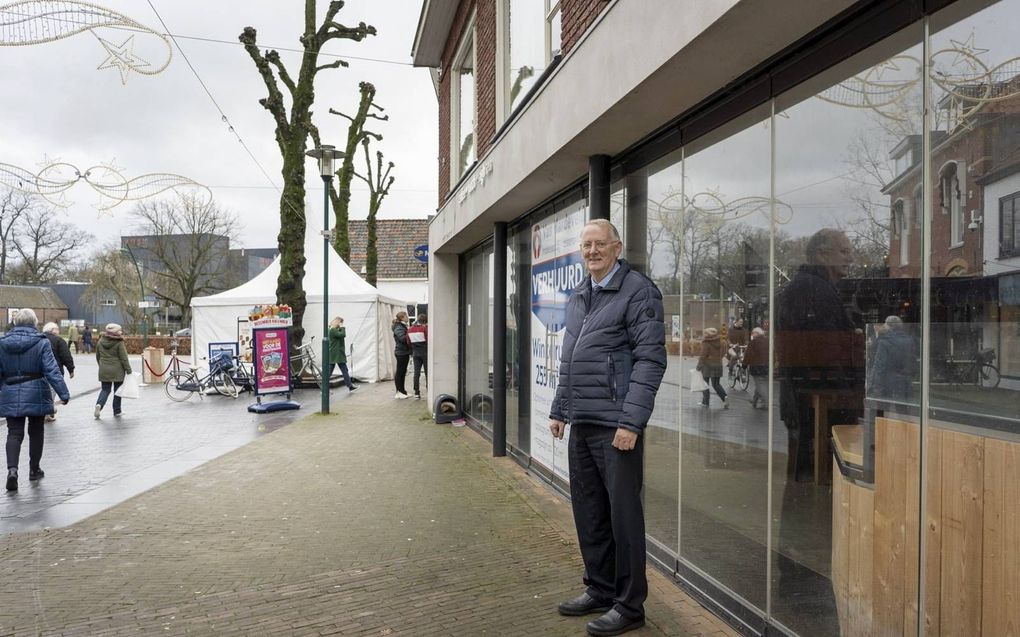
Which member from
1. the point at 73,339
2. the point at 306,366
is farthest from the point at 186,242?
the point at 306,366

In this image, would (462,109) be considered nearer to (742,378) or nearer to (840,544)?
(742,378)

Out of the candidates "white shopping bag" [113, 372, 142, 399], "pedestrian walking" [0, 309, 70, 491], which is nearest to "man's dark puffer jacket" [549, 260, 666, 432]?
"pedestrian walking" [0, 309, 70, 491]

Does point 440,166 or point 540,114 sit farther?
point 440,166

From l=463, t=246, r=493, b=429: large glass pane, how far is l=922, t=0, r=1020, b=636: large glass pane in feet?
25.3

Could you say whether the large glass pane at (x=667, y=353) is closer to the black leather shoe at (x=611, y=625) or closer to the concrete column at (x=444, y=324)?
the black leather shoe at (x=611, y=625)

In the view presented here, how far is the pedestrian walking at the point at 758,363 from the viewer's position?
3.80 metres

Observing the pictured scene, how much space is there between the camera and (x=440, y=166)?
13.4 metres

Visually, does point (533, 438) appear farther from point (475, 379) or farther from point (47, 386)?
point (47, 386)

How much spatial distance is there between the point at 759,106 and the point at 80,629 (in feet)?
14.9

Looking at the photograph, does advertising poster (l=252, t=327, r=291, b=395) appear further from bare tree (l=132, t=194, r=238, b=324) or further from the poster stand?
bare tree (l=132, t=194, r=238, b=324)

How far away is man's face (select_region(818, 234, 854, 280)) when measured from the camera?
3.21m

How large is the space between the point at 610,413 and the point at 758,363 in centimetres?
81

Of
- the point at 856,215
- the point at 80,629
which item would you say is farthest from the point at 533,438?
the point at 856,215

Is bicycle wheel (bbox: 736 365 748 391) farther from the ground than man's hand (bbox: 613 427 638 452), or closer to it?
farther from the ground
